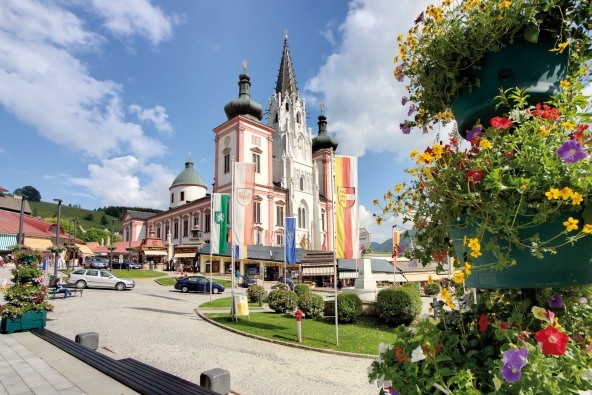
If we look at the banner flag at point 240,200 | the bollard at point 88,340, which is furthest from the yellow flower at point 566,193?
the banner flag at point 240,200

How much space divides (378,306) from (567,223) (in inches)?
577

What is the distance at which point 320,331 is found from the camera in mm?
13172

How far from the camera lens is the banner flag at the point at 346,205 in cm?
1305

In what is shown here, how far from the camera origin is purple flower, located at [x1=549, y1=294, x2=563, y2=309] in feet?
4.75

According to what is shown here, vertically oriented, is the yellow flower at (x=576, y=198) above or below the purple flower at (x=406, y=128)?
below

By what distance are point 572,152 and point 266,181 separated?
51947 mm

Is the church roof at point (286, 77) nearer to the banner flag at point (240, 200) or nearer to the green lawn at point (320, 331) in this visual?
the banner flag at point (240, 200)

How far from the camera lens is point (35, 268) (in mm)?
10930

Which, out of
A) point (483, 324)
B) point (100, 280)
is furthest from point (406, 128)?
point (100, 280)

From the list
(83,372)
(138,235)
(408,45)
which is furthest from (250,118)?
(408,45)

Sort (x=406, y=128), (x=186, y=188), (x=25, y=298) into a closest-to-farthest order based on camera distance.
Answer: (x=406, y=128), (x=25, y=298), (x=186, y=188)

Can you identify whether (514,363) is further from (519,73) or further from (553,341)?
(519,73)

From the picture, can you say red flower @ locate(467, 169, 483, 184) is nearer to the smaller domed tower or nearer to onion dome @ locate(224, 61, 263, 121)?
onion dome @ locate(224, 61, 263, 121)

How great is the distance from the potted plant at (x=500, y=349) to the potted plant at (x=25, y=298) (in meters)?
11.7
